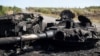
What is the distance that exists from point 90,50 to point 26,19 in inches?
Result: 182

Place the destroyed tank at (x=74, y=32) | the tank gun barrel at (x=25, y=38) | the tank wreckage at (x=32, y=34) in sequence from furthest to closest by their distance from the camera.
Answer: the destroyed tank at (x=74, y=32) < the tank wreckage at (x=32, y=34) < the tank gun barrel at (x=25, y=38)

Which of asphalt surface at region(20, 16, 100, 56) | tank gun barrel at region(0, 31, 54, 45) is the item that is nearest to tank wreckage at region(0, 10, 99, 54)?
tank gun barrel at region(0, 31, 54, 45)

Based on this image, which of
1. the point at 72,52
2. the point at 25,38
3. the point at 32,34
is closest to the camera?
the point at 25,38

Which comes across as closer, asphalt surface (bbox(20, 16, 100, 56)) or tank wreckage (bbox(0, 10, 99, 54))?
asphalt surface (bbox(20, 16, 100, 56))

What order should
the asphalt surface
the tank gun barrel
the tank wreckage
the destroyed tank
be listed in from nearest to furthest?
the tank gun barrel < the asphalt surface < the tank wreckage < the destroyed tank

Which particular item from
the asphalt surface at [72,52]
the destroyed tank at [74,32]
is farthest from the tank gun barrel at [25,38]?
the asphalt surface at [72,52]

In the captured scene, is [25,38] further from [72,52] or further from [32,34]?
[72,52]

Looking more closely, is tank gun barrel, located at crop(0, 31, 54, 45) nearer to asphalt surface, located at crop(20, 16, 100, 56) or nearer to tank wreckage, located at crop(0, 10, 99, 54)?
tank wreckage, located at crop(0, 10, 99, 54)

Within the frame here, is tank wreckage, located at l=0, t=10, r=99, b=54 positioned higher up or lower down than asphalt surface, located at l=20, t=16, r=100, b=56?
higher up

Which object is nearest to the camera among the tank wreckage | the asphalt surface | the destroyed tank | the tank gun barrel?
the tank gun barrel

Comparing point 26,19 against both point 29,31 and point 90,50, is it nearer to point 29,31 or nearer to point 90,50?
point 29,31

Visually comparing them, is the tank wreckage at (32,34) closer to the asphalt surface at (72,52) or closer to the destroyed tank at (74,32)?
the destroyed tank at (74,32)

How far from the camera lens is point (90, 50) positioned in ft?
64.5

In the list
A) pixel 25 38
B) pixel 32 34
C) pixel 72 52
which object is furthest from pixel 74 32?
pixel 25 38
